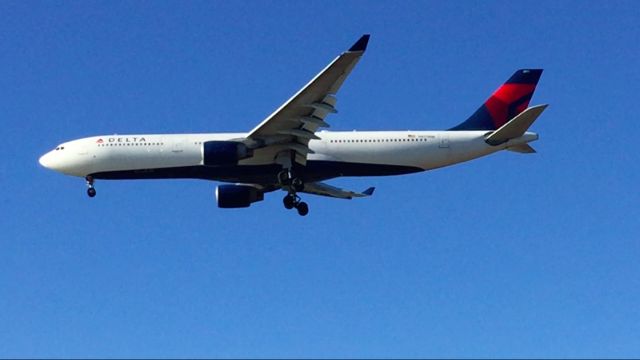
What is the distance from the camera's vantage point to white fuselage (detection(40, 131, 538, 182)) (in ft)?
186

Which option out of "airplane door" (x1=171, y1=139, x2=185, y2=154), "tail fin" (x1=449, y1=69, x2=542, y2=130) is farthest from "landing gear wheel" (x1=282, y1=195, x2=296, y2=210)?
"tail fin" (x1=449, y1=69, x2=542, y2=130)

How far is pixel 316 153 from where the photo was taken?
57219 millimetres

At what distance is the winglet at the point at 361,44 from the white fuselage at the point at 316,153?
32.5 feet

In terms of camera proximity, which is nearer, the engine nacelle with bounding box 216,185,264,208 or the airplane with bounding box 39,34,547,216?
the airplane with bounding box 39,34,547,216

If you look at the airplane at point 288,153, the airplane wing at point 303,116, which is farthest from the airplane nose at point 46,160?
the airplane wing at point 303,116

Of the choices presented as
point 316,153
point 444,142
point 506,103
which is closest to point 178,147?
point 316,153

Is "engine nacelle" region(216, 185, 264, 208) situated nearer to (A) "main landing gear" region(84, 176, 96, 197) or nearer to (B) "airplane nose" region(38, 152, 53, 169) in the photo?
(A) "main landing gear" region(84, 176, 96, 197)

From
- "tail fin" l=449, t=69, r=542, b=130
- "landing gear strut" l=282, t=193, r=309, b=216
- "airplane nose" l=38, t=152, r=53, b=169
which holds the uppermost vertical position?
"tail fin" l=449, t=69, r=542, b=130

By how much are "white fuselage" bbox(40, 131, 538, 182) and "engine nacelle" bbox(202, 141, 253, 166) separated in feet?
5.27

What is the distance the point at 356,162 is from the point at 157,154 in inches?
357

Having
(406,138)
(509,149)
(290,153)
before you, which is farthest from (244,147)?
(509,149)

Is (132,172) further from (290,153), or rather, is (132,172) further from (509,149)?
(509,149)

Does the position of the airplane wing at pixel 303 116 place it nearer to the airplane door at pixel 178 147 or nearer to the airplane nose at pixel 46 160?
the airplane door at pixel 178 147

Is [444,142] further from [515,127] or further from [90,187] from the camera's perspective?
[90,187]
